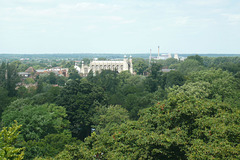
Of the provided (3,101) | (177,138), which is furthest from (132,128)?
(3,101)

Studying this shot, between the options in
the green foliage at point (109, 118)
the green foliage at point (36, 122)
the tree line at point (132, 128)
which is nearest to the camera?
the tree line at point (132, 128)

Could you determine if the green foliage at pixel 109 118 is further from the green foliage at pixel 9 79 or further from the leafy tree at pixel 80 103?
the green foliage at pixel 9 79

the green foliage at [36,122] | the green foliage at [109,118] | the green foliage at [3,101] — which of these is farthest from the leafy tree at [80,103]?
the green foliage at [3,101]

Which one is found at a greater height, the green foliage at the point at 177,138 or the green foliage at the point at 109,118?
the green foliage at the point at 177,138

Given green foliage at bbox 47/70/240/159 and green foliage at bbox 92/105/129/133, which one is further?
green foliage at bbox 92/105/129/133

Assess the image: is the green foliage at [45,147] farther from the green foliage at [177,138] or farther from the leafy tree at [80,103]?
the leafy tree at [80,103]

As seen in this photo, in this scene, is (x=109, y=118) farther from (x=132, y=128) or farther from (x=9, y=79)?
(x=9, y=79)

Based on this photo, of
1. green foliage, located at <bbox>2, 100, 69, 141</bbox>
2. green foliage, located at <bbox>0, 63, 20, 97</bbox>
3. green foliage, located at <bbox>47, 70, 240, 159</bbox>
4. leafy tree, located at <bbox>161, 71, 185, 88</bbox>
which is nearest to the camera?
green foliage, located at <bbox>47, 70, 240, 159</bbox>

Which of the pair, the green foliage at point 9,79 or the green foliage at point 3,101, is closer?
the green foliage at point 3,101

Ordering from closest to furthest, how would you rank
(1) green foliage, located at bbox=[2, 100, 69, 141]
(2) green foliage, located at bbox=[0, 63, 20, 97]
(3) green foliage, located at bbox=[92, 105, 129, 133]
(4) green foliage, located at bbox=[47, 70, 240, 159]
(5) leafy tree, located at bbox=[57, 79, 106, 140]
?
(4) green foliage, located at bbox=[47, 70, 240, 159], (1) green foliage, located at bbox=[2, 100, 69, 141], (3) green foliage, located at bbox=[92, 105, 129, 133], (5) leafy tree, located at bbox=[57, 79, 106, 140], (2) green foliage, located at bbox=[0, 63, 20, 97]

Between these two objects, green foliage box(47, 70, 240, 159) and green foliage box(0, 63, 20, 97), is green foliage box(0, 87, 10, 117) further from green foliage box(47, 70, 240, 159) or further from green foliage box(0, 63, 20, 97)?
green foliage box(47, 70, 240, 159)

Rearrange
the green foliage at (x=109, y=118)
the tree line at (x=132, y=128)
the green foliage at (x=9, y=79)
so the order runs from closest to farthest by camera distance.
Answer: the tree line at (x=132, y=128), the green foliage at (x=109, y=118), the green foliage at (x=9, y=79)

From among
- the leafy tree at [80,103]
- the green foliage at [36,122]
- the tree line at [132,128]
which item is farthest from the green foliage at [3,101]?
the green foliage at [36,122]

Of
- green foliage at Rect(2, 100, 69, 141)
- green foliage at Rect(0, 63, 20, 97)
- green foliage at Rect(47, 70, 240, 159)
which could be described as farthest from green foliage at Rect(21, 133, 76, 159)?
green foliage at Rect(0, 63, 20, 97)
